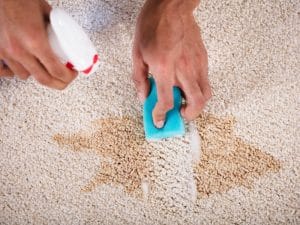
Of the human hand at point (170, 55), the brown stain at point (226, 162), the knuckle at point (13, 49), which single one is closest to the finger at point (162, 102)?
the human hand at point (170, 55)

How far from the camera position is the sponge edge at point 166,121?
2.72 feet

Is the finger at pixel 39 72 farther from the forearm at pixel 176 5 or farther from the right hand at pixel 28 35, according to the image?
the forearm at pixel 176 5

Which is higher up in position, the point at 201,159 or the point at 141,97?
the point at 141,97

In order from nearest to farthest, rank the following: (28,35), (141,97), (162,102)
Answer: (28,35) < (162,102) < (141,97)

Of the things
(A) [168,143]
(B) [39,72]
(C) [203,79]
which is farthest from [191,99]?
(B) [39,72]

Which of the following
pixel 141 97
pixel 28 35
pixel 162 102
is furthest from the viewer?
pixel 141 97

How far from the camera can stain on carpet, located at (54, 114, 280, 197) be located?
34.4 inches

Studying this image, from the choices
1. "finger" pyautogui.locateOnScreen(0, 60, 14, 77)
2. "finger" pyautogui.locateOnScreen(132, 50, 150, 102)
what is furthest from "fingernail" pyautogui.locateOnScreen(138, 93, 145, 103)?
"finger" pyautogui.locateOnScreen(0, 60, 14, 77)

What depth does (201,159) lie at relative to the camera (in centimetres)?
88

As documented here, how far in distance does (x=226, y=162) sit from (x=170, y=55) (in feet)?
1.05

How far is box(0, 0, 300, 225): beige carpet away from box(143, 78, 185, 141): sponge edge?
5 centimetres

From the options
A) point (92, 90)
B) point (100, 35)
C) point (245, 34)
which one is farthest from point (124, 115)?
point (245, 34)

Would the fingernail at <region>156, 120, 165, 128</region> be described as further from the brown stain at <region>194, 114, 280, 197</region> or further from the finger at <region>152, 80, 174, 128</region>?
the brown stain at <region>194, 114, 280, 197</region>

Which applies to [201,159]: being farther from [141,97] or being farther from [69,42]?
[69,42]
